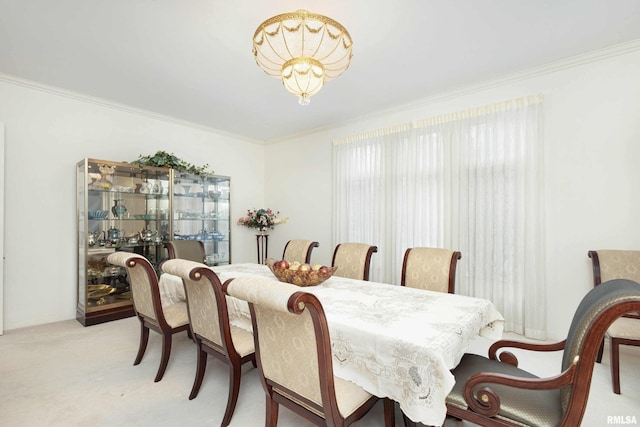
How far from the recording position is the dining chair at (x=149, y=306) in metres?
2.08

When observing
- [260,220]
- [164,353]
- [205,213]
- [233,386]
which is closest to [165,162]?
[205,213]

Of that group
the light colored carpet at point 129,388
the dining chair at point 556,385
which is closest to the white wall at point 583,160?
the light colored carpet at point 129,388

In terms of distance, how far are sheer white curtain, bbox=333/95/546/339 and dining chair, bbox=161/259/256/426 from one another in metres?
2.55

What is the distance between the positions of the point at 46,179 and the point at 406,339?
Answer: 4.29 metres

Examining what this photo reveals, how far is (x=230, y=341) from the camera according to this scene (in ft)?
5.80

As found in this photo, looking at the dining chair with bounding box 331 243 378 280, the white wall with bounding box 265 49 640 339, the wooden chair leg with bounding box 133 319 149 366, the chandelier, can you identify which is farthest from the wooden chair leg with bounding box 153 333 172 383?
the white wall with bounding box 265 49 640 339

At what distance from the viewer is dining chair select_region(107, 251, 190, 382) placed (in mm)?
2084

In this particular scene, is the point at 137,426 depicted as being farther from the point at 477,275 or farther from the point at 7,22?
the point at 477,275

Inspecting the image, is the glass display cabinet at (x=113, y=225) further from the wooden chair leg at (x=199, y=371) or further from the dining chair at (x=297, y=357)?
the dining chair at (x=297, y=357)

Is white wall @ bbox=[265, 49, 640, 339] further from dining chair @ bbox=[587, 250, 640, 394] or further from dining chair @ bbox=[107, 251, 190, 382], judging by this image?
dining chair @ bbox=[107, 251, 190, 382]

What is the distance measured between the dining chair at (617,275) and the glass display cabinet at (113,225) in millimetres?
4616

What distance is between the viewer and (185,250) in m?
3.60

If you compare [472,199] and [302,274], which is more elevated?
[472,199]

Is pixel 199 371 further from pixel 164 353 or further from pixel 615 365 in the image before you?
pixel 615 365
